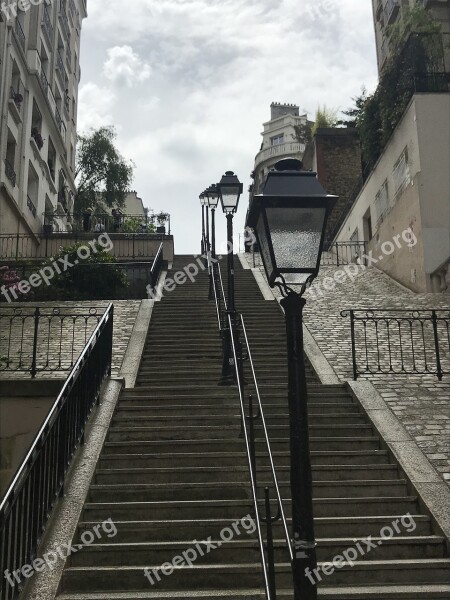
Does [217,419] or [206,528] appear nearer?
[206,528]

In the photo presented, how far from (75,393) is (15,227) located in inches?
745

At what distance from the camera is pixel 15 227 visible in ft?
81.3

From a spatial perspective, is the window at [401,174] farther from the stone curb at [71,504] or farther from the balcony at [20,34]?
the balcony at [20,34]

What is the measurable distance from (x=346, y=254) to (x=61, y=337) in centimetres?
1888

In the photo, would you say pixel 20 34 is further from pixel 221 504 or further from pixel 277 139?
pixel 277 139

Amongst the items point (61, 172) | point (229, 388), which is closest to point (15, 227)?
point (61, 172)

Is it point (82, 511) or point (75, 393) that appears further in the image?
point (75, 393)

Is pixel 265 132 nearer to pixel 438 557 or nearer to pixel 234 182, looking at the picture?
pixel 234 182

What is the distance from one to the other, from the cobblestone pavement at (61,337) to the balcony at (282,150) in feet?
121

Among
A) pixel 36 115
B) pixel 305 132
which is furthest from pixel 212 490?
pixel 305 132

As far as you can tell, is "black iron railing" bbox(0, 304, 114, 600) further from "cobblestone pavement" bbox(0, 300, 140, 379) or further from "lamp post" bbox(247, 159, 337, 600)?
"cobblestone pavement" bbox(0, 300, 140, 379)

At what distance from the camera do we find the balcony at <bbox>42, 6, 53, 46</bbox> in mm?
30516

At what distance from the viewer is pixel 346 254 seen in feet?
92.8

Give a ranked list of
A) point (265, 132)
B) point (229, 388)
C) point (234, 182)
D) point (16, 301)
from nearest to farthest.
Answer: point (229, 388)
point (234, 182)
point (16, 301)
point (265, 132)
